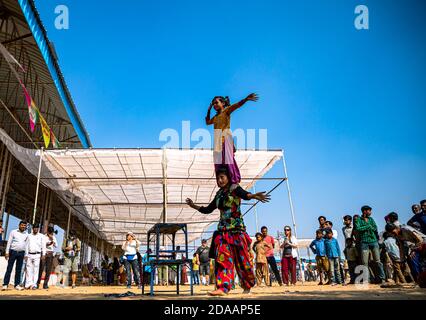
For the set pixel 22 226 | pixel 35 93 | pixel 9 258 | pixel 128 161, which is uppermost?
pixel 35 93

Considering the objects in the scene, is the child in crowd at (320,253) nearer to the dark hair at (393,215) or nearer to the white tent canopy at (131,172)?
the dark hair at (393,215)

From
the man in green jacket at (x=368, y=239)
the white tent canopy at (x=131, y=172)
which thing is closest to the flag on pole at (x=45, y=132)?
the white tent canopy at (x=131, y=172)

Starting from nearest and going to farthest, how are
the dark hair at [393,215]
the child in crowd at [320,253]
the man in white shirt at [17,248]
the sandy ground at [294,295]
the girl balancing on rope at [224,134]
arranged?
1. the sandy ground at [294,295]
2. the girl balancing on rope at [224,134]
3. the dark hair at [393,215]
4. the man in white shirt at [17,248]
5. the child in crowd at [320,253]

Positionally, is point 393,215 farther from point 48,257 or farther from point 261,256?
point 48,257

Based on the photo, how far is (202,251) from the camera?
13055 millimetres

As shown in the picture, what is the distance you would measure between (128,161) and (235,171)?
275 inches

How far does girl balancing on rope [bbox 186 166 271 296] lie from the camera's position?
351 centimetres

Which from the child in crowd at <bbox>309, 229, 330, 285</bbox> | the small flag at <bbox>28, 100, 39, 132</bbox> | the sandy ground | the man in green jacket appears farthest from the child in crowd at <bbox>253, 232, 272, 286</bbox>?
the small flag at <bbox>28, 100, 39, 132</bbox>

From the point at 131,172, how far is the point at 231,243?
8.08 m

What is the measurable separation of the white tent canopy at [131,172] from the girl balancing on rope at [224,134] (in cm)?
551

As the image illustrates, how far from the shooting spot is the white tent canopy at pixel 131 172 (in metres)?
9.95
